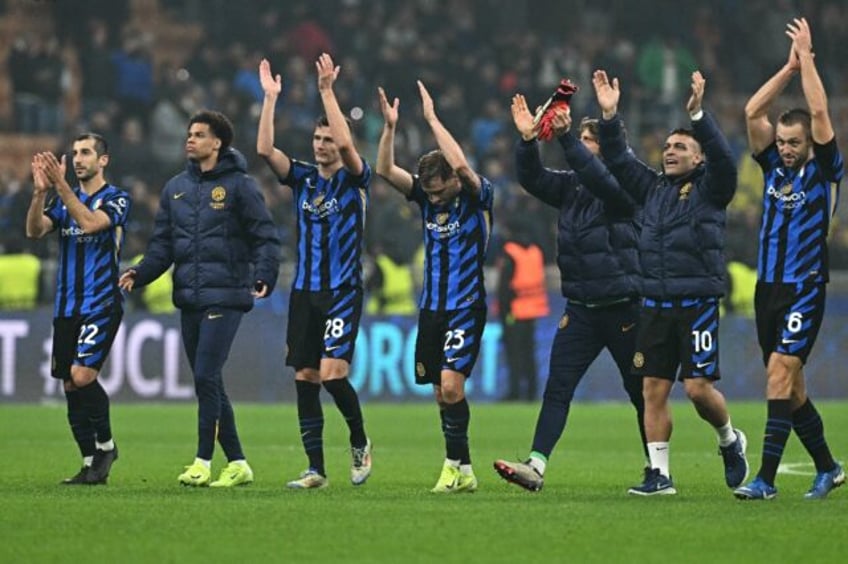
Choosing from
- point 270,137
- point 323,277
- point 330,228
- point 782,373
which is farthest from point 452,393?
point 782,373

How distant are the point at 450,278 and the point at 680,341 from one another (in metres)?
1.41

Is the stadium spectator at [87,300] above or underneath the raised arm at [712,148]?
underneath

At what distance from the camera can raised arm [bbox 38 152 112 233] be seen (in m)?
12.1

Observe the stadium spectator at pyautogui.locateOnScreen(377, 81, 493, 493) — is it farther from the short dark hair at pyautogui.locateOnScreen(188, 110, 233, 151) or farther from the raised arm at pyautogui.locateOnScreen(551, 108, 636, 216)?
the short dark hair at pyautogui.locateOnScreen(188, 110, 233, 151)

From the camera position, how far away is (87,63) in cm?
2814

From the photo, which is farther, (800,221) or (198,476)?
(198,476)

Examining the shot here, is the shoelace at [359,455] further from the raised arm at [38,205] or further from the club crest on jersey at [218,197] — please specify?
the raised arm at [38,205]

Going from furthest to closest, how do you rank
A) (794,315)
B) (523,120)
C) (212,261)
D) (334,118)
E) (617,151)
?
(212,261), (334,118), (523,120), (617,151), (794,315)

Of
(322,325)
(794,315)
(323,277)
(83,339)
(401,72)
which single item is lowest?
(83,339)

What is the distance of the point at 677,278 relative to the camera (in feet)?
37.4

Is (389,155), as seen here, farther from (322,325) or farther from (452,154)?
(322,325)

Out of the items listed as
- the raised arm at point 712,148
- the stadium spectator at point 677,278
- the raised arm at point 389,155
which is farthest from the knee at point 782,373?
the raised arm at point 389,155

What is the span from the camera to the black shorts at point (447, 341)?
11.9 meters

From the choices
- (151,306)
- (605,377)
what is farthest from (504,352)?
(151,306)
